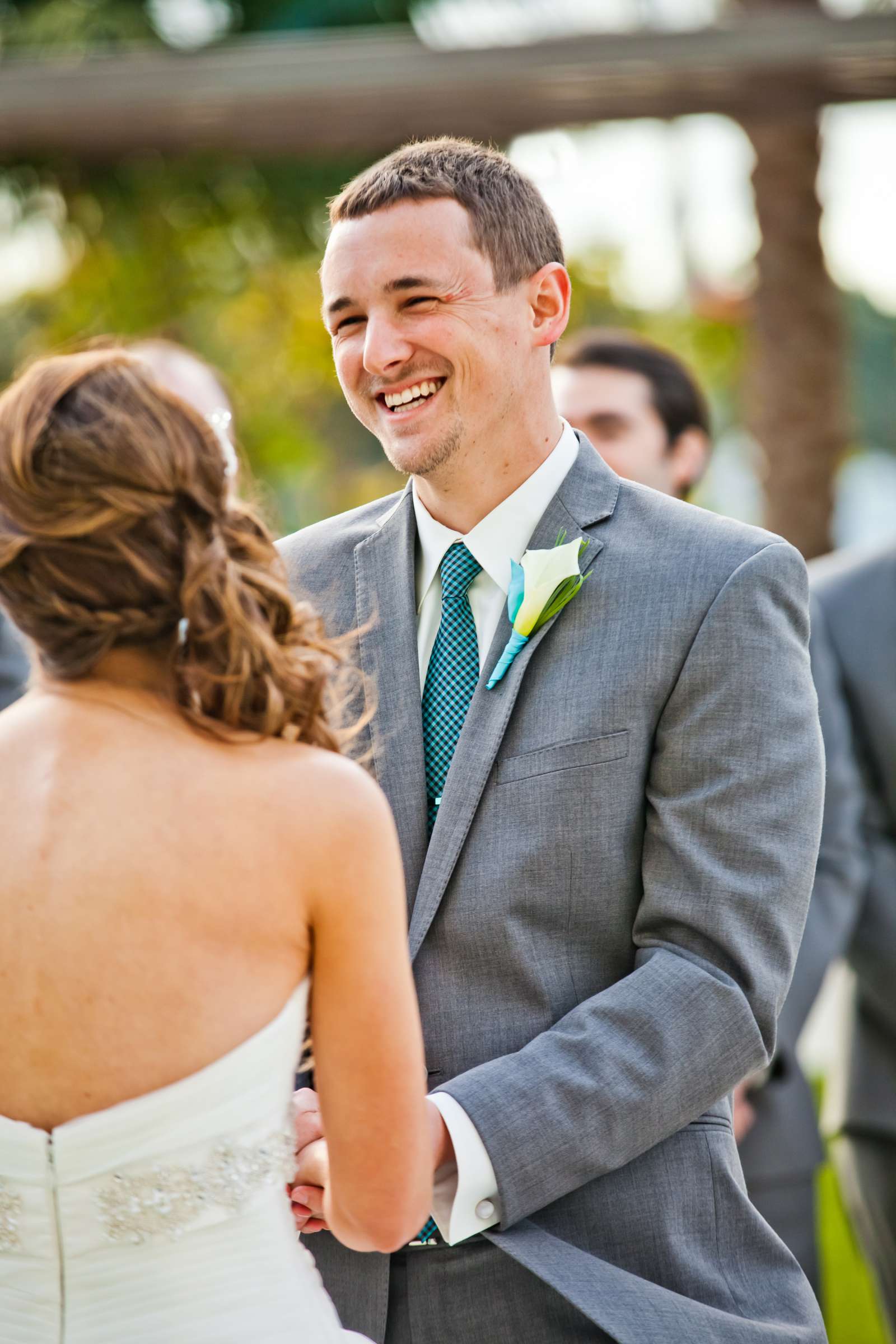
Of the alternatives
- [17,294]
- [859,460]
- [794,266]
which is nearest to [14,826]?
[794,266]

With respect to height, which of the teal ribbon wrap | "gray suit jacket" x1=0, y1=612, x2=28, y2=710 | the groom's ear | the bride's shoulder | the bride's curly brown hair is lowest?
"gray suit jacket" x1=0, y1=612, x2=28, y2=710

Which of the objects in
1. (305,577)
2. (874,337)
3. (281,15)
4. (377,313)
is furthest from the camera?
(874,337)

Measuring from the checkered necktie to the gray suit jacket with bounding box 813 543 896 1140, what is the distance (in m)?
1.74

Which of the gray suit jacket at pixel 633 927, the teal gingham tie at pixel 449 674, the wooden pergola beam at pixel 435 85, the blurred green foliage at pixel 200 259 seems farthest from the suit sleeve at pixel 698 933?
the blurred green foliage at pixel 200 259

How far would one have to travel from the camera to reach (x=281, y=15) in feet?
36.7

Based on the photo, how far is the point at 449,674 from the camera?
2.64 m

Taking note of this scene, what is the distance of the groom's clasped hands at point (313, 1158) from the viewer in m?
2.22

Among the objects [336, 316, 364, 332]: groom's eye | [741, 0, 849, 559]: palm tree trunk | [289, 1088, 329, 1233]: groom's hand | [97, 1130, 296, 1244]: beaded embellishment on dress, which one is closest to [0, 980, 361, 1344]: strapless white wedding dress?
[97, 1130, 296, 1244]: beaded embellishment on dress

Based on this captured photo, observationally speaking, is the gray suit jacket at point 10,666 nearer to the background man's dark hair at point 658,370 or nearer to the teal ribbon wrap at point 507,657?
the background man's dark hair at point 658,370

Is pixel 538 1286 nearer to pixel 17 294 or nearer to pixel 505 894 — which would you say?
pixel 505 894

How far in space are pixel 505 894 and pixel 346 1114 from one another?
0.54 m

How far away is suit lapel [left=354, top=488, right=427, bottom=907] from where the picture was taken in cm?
254

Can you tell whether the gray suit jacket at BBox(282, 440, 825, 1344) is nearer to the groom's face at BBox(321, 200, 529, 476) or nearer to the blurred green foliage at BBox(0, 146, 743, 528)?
the groom's face at BBox(321, 200, 529, 476)

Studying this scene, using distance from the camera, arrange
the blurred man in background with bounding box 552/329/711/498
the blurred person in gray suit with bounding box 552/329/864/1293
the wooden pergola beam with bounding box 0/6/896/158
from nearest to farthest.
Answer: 1. the blurred person in gray suit with bounding box 552/329/864/1293
2. the blurred man in background with bounding box 552/329/711/498
3. the wooden pergola beam with bounding box 0/6/896/158
